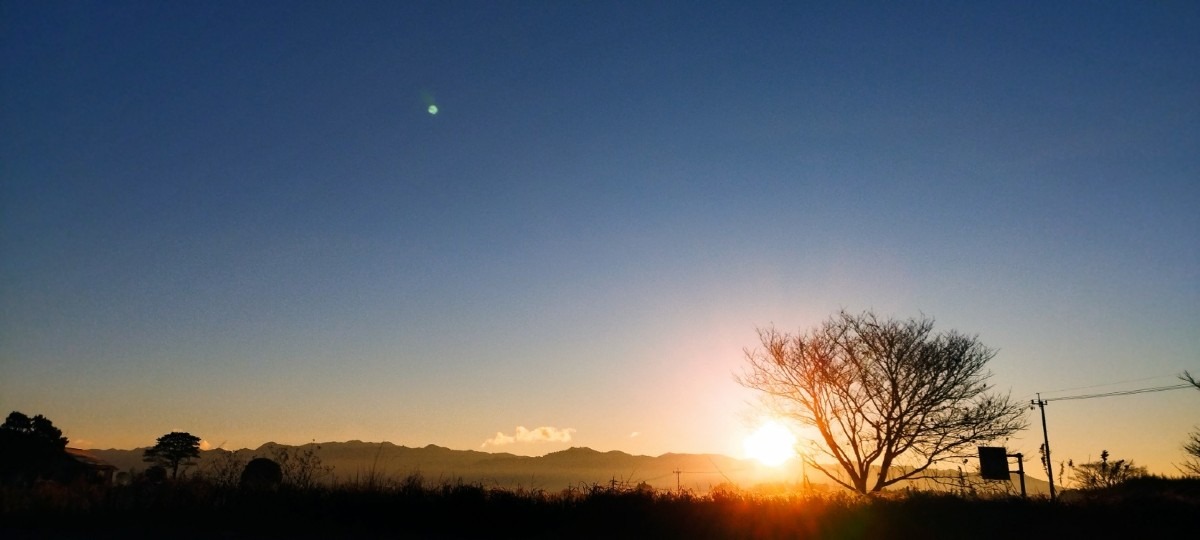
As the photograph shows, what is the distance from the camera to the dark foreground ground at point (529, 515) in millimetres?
13375

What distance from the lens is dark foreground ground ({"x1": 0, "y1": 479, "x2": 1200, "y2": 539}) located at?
43.9ft

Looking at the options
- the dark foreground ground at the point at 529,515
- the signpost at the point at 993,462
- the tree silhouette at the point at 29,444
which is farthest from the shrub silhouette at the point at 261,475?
the tree silhouette at the point at 29,444

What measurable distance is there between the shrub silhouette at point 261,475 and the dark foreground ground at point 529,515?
1.48 ft

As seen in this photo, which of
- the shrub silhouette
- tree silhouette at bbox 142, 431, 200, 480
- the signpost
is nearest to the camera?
Result: the shrub silhouette

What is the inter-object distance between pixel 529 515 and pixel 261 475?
7.04 m

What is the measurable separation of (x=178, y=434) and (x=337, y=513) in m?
43.8

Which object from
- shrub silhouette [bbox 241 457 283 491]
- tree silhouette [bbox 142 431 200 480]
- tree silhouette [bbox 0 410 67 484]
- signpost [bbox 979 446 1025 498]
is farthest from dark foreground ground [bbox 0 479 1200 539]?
tree silhouette [bbox 0 410 67 484]

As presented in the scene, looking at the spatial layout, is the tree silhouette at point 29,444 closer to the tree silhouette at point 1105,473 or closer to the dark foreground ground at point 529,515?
the dark foreground ground at point 529,515

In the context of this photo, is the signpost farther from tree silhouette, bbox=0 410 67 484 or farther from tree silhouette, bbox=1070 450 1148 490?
tree silhouette, bbox=0 410 67 484

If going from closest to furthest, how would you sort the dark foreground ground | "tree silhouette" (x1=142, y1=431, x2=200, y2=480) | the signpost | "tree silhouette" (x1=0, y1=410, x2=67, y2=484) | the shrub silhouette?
the dark foreground ground, the shrub silhouette, the signpost, "tree silhouette" (x1=142, y1=431, x2=200, y2=480), "tree silhouette" (x1=0, y1=410, x2=67, y2=484)

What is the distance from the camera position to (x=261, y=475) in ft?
55.4

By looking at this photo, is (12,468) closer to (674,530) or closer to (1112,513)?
(674,530)

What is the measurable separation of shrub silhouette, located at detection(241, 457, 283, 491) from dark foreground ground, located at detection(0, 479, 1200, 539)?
1.48 feet

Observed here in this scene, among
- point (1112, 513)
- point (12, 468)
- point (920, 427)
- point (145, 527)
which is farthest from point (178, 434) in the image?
point (1112, 513)
